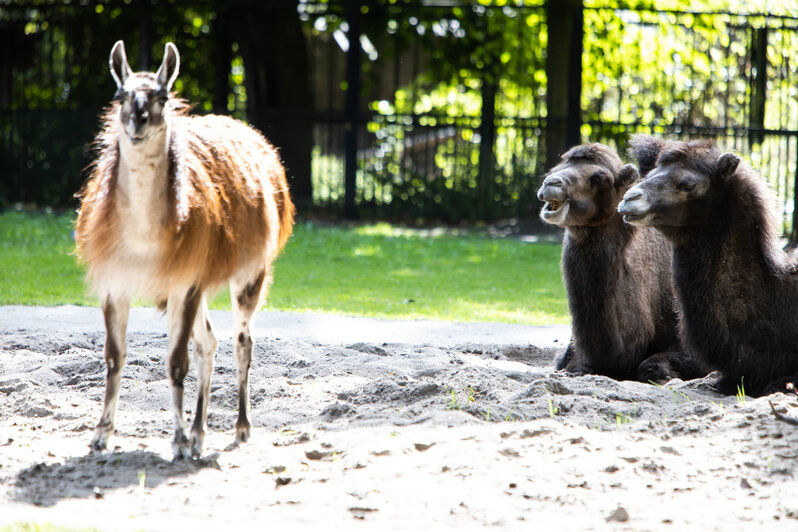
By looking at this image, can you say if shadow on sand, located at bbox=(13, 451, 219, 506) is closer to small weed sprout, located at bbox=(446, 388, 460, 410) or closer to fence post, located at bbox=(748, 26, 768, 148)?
small weed sprout, located at bbox=(446, 388, 460, 410)

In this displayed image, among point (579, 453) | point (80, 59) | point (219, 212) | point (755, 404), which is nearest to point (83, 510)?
point (219, 212)

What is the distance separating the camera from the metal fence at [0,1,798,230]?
1513 centimetres

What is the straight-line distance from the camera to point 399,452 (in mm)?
4070

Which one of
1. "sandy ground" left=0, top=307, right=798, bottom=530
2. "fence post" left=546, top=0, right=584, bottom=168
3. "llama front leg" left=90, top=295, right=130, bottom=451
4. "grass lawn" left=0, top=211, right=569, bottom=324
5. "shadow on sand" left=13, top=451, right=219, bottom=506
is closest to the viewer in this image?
"sandy ground" left=0, top=307, right=798, bottom=530

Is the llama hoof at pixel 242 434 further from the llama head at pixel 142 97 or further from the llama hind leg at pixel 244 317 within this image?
the llama head at pixel 142 97

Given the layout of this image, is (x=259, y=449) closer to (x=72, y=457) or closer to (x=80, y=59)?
(x=72, y=457)

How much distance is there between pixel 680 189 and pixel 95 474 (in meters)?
3.19

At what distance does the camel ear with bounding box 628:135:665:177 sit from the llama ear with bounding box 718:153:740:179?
1.58 feet

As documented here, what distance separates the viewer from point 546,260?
489 inches

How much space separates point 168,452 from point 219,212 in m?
1.09

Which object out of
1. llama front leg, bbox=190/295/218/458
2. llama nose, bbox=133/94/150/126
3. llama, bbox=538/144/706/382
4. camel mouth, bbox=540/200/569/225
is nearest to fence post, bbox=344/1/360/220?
llama, bbox=538/144/706/382

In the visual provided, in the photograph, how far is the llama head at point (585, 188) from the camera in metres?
5.50

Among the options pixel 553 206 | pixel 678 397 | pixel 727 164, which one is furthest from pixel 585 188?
pixel 678 397

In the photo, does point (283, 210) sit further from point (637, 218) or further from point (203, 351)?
point (637, 218)
